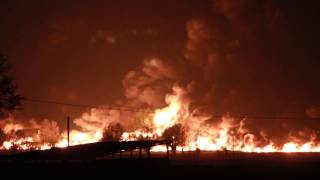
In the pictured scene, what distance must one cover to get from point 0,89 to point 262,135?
11165 cm

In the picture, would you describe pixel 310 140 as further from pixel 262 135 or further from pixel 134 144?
pixel 134 144

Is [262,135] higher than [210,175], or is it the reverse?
[262,135]

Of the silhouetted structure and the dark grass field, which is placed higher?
the silhouetted structure

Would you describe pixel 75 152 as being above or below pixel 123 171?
above

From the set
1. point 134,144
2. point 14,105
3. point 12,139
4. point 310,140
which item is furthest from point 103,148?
point 310,140

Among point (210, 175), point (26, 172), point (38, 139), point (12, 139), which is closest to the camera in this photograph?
point (26, 172)

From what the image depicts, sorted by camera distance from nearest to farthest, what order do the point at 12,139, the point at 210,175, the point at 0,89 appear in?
the point at 210,175 < the point at 0,89 < the point at 12,139

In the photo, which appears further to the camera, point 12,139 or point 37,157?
point 12,139

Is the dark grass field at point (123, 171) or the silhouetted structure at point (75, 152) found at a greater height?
the silhouetted structure at point (75, 152)

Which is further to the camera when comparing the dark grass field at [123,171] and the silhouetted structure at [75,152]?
the silhouetted structure at [75,152]

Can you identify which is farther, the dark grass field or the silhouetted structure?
the silhouetted structure

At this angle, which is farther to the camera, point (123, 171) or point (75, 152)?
point (75, 152)


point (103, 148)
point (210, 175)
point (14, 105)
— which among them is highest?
Result: point (14, 105)

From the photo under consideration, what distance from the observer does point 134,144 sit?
54156mm
